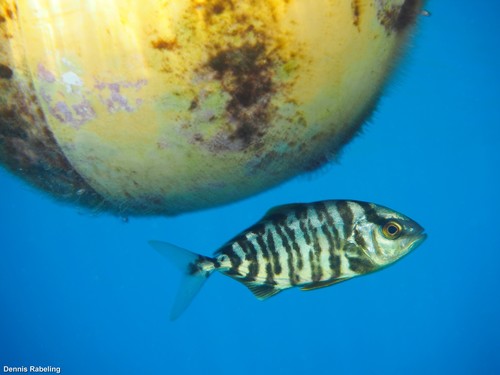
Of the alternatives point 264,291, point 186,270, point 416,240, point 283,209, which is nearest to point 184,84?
point 283,209

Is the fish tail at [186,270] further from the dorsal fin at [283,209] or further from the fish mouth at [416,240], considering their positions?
the fish mouth at [416,240]

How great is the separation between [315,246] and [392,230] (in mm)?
514

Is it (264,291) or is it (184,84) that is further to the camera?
(264,291)

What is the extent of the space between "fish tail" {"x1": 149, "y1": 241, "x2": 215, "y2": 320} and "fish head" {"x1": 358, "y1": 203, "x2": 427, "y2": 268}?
105 centimetres

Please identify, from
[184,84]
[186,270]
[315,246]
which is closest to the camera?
[184,84]

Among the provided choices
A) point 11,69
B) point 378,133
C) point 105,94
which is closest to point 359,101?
point 105,94

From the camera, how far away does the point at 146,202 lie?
235 cm

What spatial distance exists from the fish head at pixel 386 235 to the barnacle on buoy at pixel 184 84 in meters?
0.69

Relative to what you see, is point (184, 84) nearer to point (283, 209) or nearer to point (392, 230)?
point (283, 209)

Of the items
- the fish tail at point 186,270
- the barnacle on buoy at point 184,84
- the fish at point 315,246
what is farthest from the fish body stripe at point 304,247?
the barnacle on buoy at point 184,84

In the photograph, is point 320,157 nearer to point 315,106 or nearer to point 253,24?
point 315,106

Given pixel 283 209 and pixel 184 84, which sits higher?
pixel 184 84

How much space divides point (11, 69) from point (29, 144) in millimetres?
464

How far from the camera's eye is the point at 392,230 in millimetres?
2613
